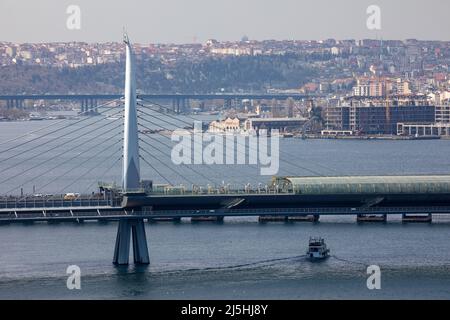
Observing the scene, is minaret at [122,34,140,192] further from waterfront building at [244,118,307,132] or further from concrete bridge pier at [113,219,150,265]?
waterfront building at [244,118,307,132]

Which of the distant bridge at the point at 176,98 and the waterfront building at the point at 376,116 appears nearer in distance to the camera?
the waterfront building at the point at 376,116

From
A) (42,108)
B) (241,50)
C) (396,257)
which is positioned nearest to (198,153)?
(396,257)

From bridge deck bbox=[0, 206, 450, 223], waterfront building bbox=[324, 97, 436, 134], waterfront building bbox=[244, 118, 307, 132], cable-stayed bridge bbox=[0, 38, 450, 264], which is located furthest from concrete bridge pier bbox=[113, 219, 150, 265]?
waterfront building bbox=[324, 97, 436, 134]

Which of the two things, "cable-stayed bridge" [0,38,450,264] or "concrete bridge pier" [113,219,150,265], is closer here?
"concrete bridge pier" [113,219,150,265]

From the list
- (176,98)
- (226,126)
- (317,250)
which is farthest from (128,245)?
(176,98)

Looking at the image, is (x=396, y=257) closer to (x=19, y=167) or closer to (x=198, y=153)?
(x=19, y=167)

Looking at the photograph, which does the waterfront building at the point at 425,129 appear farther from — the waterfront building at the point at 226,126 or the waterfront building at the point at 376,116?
the waterfront building at the point at 226,126

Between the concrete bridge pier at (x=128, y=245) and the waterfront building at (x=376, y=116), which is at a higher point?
the waterfront building at (x=376, y=116)

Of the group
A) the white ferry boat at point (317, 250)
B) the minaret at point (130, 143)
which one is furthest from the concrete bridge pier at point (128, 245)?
the white ferry boat at point (317, 250)
